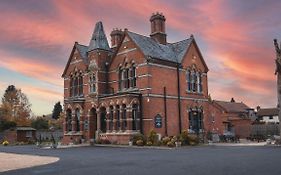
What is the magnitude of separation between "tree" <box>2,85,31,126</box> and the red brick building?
110 ft

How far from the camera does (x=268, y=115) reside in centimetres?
8744

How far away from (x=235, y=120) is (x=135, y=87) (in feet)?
97.0

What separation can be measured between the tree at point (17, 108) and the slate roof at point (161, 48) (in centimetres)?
4405

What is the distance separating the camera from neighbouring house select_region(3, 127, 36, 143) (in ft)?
193

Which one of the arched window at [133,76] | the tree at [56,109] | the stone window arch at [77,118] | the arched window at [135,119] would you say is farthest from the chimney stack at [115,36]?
the tree at [56,109]

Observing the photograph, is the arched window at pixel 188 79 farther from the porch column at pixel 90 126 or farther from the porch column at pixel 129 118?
the porch column at pixel 90 126

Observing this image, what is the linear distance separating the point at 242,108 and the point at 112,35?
46.5m

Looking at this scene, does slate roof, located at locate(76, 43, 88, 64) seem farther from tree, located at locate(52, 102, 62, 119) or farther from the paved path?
tree, located at locate(52, 102, 62, 119)

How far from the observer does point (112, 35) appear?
5206 centimetres

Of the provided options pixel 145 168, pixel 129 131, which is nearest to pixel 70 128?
pixel 129 131

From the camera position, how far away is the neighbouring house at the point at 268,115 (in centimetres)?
8625

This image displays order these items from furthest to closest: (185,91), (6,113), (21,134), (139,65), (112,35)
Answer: (6,113), (21,134), (112,35), (185,91), (139,65)

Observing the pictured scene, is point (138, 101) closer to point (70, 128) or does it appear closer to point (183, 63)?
point (183, 63)

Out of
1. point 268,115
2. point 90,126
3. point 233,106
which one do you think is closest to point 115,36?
point 90,126
